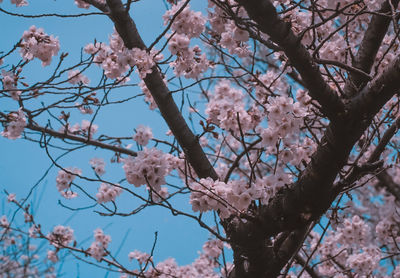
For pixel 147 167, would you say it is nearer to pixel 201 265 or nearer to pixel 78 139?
pixel 78 139

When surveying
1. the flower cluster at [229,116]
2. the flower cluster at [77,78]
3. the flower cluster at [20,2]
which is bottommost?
the flower cluster at [229,116]

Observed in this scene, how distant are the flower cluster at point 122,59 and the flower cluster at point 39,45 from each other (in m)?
0.46

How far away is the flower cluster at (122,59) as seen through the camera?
2914 mm

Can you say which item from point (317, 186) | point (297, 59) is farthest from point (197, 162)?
point (297, 59)

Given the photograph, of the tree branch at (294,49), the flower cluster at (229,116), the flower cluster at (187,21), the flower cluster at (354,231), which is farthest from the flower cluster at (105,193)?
the flower cluster at (354,231)

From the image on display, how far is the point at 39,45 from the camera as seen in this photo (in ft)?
11.3

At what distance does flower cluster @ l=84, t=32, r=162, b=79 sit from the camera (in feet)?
9.56

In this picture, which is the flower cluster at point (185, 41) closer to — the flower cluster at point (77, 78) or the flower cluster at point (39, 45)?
the flower cluster at point (39, 45)

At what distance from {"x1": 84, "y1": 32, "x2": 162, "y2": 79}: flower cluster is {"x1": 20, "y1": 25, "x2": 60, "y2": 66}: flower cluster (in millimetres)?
459

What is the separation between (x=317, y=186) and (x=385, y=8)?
5.51ft

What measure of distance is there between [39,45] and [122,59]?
1.15 metres

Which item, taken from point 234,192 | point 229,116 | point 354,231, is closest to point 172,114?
point 229,116

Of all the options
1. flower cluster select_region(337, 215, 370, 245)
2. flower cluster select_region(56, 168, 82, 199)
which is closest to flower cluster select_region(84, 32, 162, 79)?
flower cluster select_region(56, 168, 82, 199)

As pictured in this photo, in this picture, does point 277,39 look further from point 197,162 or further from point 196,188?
point 197,162
